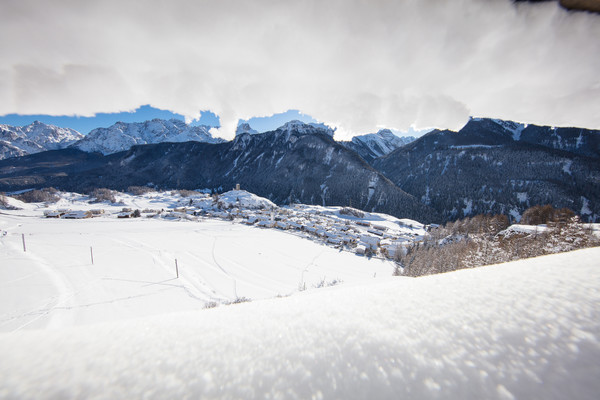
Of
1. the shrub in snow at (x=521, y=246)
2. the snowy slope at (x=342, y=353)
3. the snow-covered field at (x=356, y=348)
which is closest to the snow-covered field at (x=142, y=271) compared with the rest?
the shrub in snow at (x=521, y=246)

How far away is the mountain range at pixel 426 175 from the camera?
105200mm

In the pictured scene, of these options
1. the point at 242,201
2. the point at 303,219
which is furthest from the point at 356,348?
the point at 242,201

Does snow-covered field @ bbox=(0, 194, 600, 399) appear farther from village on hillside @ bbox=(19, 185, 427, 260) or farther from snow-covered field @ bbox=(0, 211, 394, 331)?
village on hillside @ bbox=(19, 185, 427, 260)

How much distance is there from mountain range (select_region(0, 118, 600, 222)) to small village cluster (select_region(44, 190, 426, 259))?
101 feet

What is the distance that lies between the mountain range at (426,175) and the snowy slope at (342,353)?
330 feet

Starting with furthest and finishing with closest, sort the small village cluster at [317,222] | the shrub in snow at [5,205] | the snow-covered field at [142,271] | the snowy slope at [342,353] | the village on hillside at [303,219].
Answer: the shrub in snow at [5,205] < the village on hillside at [303,219] < the small village cluster at [317,222] < the snow-covered field at [142,271] < the snowy slope at [342,353]

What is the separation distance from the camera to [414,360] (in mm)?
Result: 1321

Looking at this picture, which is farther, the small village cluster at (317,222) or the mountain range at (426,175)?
the mountain range at (426,175)

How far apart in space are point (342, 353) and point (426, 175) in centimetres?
18089

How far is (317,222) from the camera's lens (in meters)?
59.8

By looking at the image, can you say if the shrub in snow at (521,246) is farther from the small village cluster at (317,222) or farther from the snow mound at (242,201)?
the snow mound at (242,201)

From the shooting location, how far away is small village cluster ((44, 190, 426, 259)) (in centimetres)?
4387

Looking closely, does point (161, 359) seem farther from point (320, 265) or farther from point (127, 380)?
point (320, 265)

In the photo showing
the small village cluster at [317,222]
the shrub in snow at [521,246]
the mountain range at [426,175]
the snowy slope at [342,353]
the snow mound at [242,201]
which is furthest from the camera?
the mountain range at [426,175]
